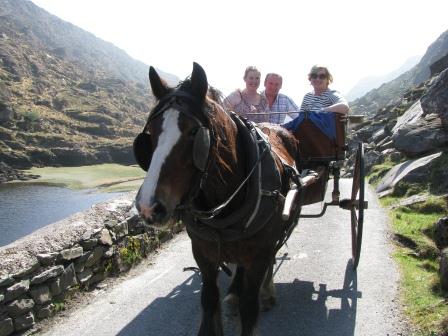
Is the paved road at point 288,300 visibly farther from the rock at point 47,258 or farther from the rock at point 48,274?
the rock at point 47,258

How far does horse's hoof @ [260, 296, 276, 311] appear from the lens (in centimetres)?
570

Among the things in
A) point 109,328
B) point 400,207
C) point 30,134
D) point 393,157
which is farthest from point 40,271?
point 30,134

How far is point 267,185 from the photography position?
391 cm

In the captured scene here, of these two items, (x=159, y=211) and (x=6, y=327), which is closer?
(x=159, y=211)

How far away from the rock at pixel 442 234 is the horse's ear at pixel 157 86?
592cm

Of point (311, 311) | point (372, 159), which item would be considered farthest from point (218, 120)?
point (372, 159)

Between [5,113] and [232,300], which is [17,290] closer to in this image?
[232,300]

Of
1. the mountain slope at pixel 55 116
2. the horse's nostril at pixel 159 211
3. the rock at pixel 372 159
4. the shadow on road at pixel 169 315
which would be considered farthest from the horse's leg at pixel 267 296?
the mountain slope at pixel 55 116

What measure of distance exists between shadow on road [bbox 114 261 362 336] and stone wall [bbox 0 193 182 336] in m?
1.16

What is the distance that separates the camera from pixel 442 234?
7312 mm

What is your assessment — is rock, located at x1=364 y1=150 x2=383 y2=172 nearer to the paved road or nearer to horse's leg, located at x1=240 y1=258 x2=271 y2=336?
the paved road

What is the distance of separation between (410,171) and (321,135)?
31.5 ft

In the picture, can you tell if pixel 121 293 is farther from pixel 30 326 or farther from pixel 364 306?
pixel 364 306

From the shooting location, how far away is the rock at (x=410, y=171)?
14127 millimetres
